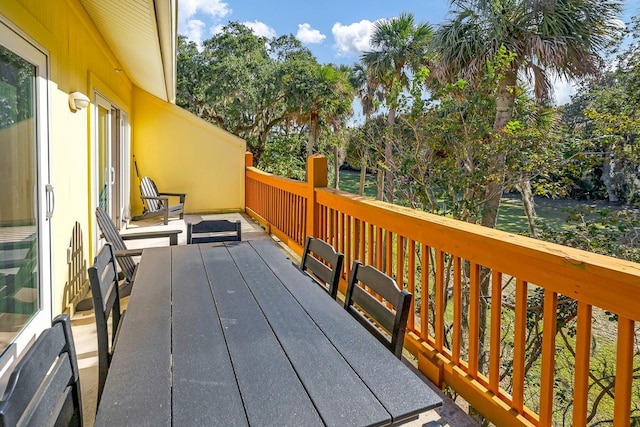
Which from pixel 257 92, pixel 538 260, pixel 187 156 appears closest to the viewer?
pixel 538 260

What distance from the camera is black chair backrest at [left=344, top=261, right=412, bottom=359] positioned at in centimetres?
159

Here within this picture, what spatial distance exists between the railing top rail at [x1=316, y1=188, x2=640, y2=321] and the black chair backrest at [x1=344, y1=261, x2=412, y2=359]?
496mm

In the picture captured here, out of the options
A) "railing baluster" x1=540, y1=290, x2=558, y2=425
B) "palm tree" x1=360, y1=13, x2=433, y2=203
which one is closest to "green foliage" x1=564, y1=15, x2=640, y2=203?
"railing baluster" x1=540, y1=290, x2=558, y2=425

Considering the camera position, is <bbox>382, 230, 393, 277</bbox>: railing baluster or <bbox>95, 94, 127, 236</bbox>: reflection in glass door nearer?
<bbox>382, 230, 393, 277</bbox>: railing baluster

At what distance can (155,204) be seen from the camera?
7164mm

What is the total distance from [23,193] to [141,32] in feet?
7.81

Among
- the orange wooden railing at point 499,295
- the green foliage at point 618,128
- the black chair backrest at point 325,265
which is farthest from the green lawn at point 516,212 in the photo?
the black chair backrest at point 325,265

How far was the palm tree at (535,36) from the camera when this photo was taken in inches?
282

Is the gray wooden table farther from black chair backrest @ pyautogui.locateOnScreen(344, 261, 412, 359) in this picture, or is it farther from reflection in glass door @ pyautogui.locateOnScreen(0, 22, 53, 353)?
reflection in glass door @ pyautogui.locateOnScreen(0, 22, 53, 353)

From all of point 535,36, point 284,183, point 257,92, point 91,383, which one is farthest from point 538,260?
point 257,92

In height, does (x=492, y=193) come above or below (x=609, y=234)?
above

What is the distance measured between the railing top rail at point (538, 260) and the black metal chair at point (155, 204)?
201 inches

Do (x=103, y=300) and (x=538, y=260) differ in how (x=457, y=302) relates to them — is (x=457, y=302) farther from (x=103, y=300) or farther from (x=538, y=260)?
(x=103, y=300)

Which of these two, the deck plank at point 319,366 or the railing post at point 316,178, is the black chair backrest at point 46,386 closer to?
the deck plank at point 319,366
